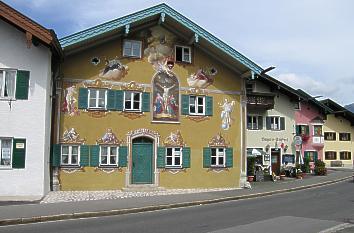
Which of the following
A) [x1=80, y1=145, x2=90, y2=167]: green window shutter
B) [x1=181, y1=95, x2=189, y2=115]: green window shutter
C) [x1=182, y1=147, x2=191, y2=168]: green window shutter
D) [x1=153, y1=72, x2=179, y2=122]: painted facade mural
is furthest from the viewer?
[x1=181, y1=95, x2=189, y2=115]: green window shutter

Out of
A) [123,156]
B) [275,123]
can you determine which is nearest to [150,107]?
[123,156]

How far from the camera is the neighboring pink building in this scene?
4391 centimetres

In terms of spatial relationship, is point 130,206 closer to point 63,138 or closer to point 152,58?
point 63,138

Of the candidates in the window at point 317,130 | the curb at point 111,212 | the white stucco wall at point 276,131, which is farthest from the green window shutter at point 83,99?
the window at point 317,130

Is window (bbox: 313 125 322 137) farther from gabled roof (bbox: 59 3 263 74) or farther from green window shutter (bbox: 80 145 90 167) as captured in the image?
green window shutter (bbox: 80 145 90 167)

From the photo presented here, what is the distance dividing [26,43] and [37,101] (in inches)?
96.9

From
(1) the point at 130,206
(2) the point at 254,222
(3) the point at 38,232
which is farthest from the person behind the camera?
(1) the point at 130,206

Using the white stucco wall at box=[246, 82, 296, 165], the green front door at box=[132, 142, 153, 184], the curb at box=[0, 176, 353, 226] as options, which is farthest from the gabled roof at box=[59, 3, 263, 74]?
the white stucco wall at box=[246, 82, 296, 165]

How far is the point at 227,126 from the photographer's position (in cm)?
2489

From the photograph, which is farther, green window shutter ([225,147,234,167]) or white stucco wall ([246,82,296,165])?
white stucco wall ([246,82,296,165])

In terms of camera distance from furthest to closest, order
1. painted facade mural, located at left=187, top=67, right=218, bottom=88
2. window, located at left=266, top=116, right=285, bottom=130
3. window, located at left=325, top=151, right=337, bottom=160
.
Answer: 1. window, located at left=325, top=151, right=337, bottom=160
2. window, located at left=266, top=116, right=285, bottom=130
3. painted facade mural, located at left=187, top=67, right=218, bottom=88

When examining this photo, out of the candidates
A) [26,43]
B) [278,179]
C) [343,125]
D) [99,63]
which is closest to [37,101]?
[26,43]

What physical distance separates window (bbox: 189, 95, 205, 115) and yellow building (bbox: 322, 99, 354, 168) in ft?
105

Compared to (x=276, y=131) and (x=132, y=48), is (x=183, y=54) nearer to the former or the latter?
(x=132, y=48)
